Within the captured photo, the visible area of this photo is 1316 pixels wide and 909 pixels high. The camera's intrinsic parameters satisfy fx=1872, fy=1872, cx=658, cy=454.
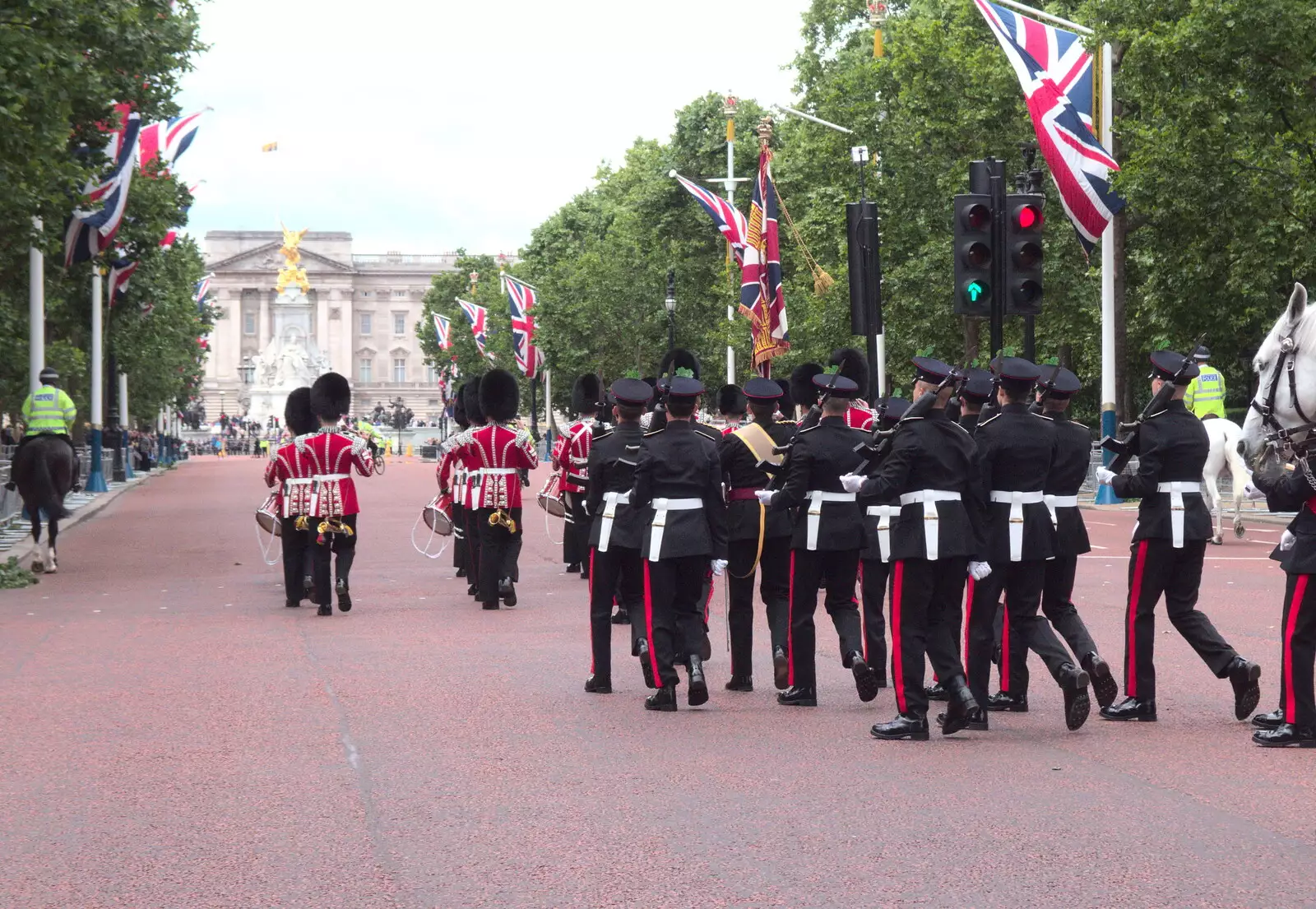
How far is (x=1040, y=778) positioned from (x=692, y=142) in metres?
56.7

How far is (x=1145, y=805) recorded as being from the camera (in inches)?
291

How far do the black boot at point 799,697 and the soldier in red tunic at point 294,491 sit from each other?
662 centimetres

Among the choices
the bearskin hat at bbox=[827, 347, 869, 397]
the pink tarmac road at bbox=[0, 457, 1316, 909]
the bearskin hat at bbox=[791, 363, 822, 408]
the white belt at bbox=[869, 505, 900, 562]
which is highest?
the bearskin hat at bbox=[827, 347, 869, 397]

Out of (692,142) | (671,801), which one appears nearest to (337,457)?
(671,801)

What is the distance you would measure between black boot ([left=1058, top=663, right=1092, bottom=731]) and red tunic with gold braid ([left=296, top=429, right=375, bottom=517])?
8197 mm

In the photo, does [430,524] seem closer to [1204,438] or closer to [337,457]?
[337,457]

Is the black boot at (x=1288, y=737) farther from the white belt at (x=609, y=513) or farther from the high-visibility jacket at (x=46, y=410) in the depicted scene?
the high-visibility jacket at (x=46, y=410)

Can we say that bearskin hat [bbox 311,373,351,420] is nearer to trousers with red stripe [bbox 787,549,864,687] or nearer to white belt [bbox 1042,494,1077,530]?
trousers with red stripe [bbox 787,549,864,687]

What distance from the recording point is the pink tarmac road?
6.27 m

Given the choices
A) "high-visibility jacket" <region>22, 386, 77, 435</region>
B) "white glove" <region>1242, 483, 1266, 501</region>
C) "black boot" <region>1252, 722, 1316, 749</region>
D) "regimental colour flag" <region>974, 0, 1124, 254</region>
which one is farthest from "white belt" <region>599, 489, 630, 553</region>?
"regimental colour flag" <region>974, 0, 1124, 254</region>

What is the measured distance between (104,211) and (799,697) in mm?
18636

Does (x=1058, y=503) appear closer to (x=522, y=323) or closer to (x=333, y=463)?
(x=333, y=463)

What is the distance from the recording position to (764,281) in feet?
78.3

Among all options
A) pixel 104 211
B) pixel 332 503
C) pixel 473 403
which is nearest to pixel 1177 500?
pixel 332 503
